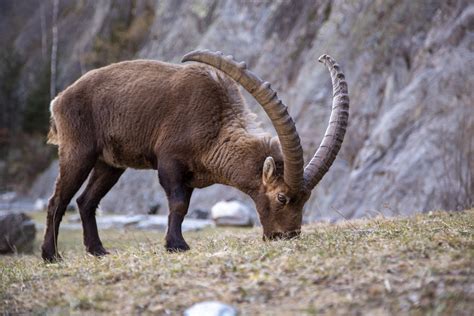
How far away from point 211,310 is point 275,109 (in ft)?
12.9

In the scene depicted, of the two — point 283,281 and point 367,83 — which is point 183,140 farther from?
point 367,83

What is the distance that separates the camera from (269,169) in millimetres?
8594

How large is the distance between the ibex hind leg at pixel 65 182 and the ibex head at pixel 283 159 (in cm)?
230

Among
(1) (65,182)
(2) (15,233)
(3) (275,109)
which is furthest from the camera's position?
(2) (15,233)

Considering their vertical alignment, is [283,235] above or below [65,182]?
above

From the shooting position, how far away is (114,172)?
10391 millimetres

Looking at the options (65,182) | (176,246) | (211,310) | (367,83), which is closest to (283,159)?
(176,246)

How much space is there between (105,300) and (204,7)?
3157cm

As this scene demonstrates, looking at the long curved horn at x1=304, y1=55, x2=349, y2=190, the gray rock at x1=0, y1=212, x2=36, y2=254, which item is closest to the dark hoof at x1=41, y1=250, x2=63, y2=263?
the long curved horn at x1=304, y1=55, x2=349, y2=190

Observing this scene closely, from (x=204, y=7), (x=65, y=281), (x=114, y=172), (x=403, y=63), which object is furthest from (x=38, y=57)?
(x=65, y=281)

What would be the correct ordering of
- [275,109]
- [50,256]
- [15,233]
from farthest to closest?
[15,233] < [50,256] < [275,109]

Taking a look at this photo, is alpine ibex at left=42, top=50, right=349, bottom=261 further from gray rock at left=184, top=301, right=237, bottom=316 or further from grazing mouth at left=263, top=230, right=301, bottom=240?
gray rock at left=184, top=301, right=237, bottom=316

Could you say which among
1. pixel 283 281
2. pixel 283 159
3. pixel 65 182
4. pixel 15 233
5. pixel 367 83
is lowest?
pixel 15 233

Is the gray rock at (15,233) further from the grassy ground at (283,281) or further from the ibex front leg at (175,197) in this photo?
the grassy ground at (283,281)
